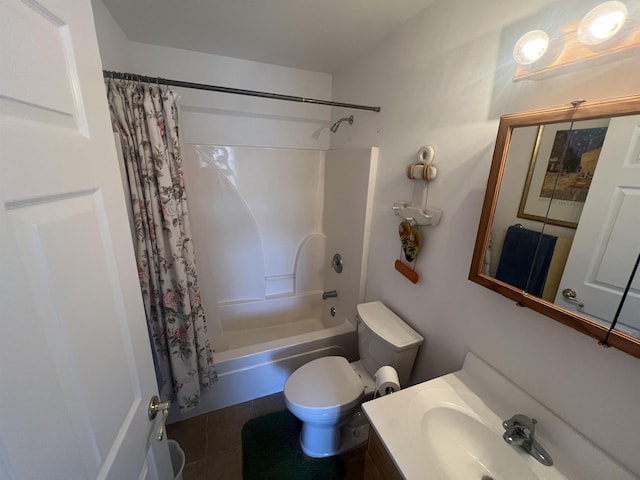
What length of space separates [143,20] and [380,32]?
1.28 m

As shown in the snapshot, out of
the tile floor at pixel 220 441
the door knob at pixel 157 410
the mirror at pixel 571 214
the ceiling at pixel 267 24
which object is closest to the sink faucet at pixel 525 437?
the mirror at pixel 571 214

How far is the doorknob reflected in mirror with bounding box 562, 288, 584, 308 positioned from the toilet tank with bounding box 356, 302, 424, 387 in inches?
26.2

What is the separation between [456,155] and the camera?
1087 mm

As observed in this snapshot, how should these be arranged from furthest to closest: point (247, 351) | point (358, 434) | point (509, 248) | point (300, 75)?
point (300, 75)
point (247, 351)
point (358, 434)
point (509, 248)

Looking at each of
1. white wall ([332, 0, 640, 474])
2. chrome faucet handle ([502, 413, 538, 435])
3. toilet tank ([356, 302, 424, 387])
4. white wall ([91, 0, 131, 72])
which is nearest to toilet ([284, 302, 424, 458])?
toilet tank ([356, 302, 424, 387])

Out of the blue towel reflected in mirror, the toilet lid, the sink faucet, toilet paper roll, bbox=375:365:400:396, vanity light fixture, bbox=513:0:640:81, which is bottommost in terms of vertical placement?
the toilet lid

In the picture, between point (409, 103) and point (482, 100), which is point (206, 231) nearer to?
point (409, 103)

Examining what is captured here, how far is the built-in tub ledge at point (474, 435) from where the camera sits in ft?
2.47

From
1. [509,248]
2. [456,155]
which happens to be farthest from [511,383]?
[456,155]

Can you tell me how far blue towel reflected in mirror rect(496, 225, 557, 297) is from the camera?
798 millimetres

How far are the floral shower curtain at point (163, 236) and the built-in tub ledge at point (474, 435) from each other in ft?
3.52

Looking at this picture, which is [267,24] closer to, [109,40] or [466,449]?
[109,40]

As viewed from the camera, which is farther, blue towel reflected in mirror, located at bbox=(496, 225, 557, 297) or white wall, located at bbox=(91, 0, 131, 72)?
white wall, located at bbox=(91, 0, 131, 72)

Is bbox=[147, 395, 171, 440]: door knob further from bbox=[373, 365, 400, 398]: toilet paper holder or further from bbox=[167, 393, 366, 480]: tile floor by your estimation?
bbox=[167, 393, 366, 480]: tile floor
